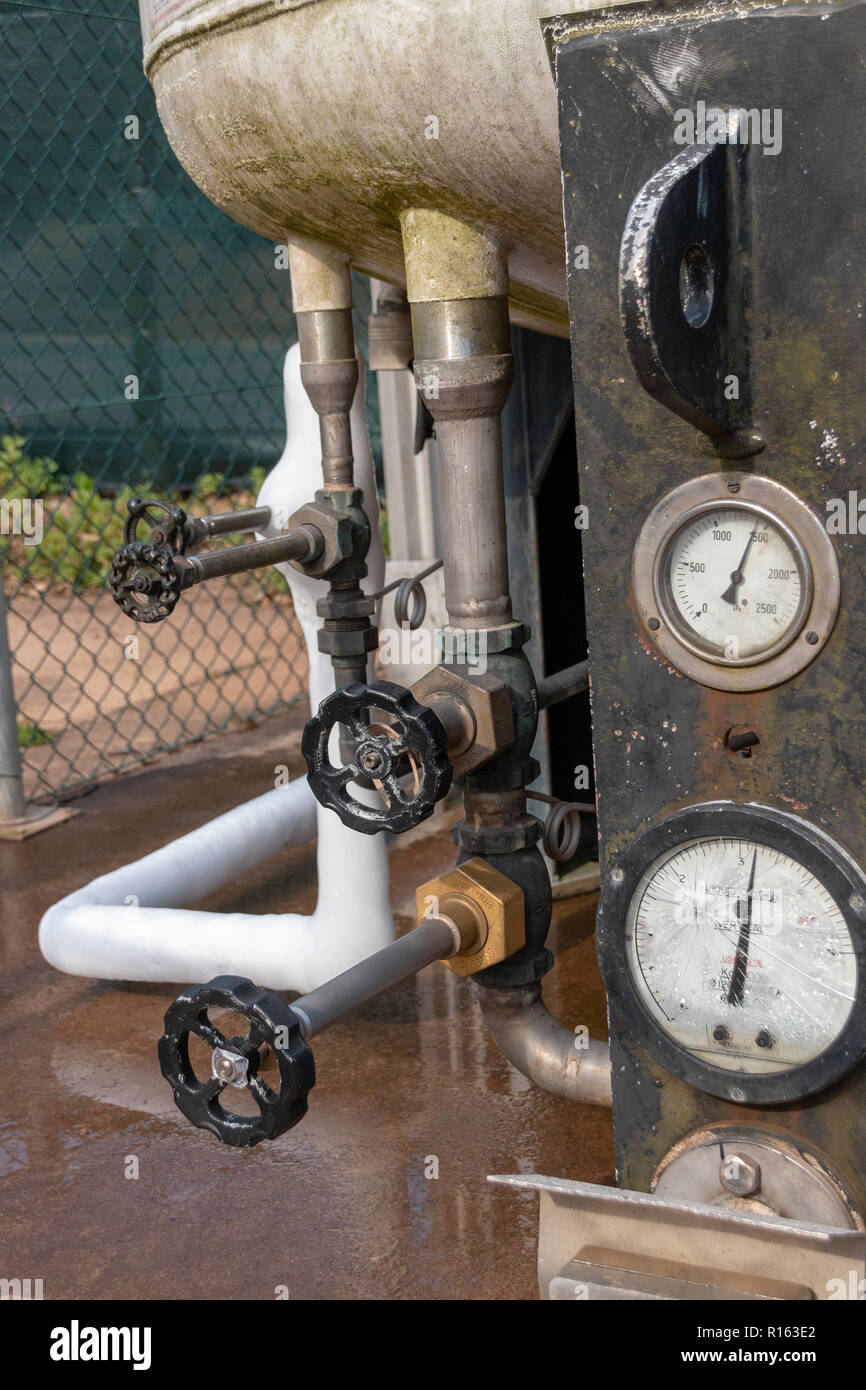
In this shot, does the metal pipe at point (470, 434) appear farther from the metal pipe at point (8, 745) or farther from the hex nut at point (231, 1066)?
the metal pipe at point (8, 745)

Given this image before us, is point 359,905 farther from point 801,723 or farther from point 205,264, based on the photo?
point 205,264

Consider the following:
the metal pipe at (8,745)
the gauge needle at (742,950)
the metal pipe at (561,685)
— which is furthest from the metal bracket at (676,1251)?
the metal pipe at (8,745)

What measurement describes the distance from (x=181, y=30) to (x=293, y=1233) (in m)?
1.33

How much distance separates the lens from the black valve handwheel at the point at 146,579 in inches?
68.7

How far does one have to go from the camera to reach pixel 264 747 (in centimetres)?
369

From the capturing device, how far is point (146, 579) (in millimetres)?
1764

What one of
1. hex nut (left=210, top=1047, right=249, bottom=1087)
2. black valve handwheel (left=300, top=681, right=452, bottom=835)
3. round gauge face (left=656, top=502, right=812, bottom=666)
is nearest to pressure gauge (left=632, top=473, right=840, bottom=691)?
round gauge face (left=656, top=502, right=812, bottom=666)

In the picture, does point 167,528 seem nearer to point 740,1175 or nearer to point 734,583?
point 734,583

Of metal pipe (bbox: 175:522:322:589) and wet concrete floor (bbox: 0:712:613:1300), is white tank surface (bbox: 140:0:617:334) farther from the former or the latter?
wet concrete floor (bbox: 0:712:613:1300)

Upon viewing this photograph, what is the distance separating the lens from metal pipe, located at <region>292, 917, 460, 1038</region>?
4.31 feet

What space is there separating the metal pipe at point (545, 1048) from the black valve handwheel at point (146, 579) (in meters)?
0.60

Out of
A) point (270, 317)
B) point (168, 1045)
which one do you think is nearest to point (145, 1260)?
point (168, 1045)

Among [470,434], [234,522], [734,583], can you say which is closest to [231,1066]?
[734,583]

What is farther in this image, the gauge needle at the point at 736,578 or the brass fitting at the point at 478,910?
the brass fitting at the point at 478,910
